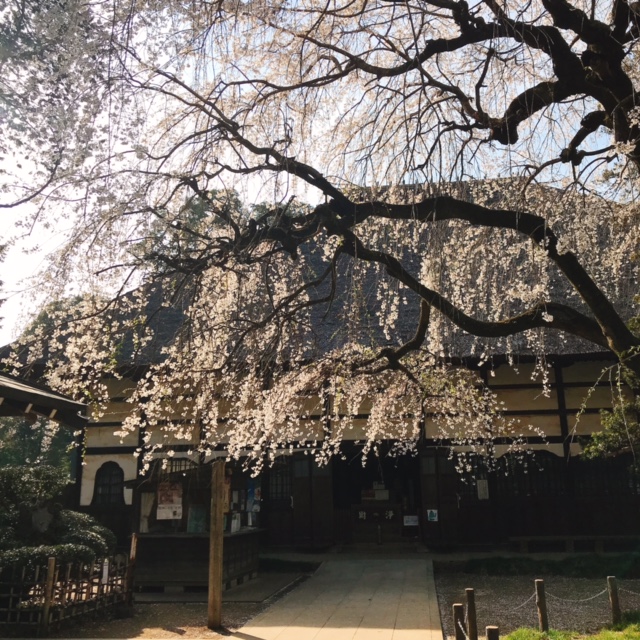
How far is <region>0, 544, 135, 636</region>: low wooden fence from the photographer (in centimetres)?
655

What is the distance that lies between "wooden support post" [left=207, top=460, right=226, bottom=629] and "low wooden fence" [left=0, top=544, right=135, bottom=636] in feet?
4.27

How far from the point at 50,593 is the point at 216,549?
1.77m

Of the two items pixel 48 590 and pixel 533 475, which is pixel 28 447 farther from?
pixel 533 475

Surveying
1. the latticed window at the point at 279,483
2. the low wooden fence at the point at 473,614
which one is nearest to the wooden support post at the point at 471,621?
the low wooden fence at the point at 473,614

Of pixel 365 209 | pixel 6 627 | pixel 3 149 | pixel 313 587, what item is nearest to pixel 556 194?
pixel 365 209

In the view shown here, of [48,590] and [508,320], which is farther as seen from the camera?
[48,590]

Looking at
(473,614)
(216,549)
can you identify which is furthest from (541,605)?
(216,549)

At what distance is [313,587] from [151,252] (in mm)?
6226

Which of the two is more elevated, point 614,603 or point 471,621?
point 471,621

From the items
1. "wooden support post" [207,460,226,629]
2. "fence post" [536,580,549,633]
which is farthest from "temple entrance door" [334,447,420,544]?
"fence post" [536,580,549,633]

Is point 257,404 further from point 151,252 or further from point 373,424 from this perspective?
point 151,252

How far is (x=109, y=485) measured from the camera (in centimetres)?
1113

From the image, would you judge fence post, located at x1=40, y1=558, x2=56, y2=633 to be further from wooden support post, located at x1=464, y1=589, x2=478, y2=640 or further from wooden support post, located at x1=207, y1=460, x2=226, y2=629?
wooden support post, located at x1=464, y1=589, x2=478, y2=640

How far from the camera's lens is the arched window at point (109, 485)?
36.2ft
